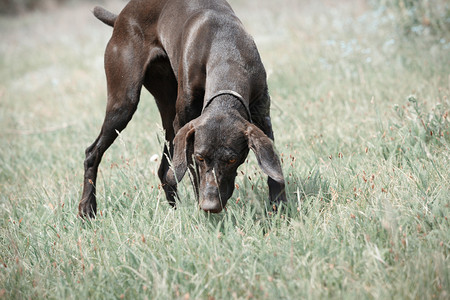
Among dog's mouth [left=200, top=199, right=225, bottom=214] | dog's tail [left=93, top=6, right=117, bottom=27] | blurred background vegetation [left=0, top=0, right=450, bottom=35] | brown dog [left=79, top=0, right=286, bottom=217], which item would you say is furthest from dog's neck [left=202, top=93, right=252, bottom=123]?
blurred background vegetation [left=0, top=0, right=450, bottom=35]

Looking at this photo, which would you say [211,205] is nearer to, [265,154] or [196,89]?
[265,154]

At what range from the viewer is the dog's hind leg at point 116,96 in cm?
370

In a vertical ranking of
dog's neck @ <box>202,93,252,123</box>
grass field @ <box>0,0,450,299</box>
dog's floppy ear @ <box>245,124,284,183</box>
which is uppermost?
dog's neck @ <box>202,93,252,123</box>

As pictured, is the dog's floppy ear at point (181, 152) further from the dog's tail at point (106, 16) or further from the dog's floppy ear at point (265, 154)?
the dog's tail at point (106, 16)

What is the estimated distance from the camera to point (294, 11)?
36.8ft

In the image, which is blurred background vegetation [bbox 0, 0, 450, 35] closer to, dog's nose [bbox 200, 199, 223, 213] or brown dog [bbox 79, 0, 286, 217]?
brown dog [bbox 79, 0, 286, 217]

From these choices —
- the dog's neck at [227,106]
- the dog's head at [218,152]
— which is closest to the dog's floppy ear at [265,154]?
the dog's head at [218,152]

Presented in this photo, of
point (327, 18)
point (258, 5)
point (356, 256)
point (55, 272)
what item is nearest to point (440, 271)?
point (356, 256)

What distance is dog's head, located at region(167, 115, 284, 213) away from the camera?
270 centimetres

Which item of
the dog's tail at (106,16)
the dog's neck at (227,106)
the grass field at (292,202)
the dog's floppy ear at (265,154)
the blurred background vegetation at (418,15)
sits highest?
the blurred background vegetation at (418,15)

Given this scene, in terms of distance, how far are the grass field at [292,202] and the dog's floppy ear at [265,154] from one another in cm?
21

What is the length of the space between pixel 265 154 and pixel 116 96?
1629 mm

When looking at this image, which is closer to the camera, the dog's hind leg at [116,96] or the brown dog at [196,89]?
the brown dog at [196,89]

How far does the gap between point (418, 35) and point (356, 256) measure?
483 centimetres
